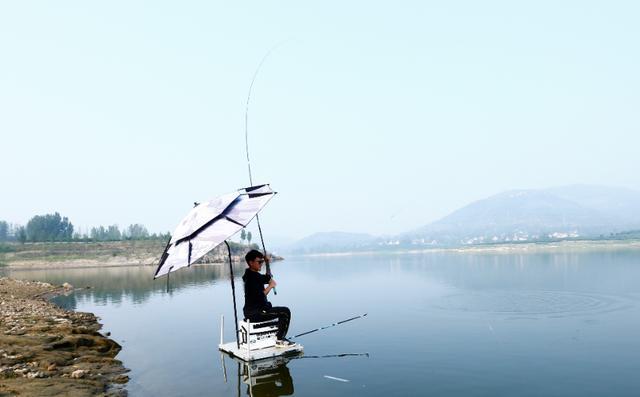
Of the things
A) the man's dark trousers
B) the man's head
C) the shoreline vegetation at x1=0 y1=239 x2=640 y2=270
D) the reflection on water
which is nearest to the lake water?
the reflection on water

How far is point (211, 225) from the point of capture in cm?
1485

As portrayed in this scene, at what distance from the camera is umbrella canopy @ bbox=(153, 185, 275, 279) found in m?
14.1

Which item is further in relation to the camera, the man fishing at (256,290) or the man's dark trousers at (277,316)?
the man's dark trousers at (277,316)

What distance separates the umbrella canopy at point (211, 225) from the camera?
1412 centimetres

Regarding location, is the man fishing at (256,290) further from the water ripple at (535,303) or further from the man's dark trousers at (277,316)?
the water ripple at (535,303)

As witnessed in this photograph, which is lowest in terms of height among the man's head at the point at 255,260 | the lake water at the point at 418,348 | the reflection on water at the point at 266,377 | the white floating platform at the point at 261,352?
the lake water at the point at 418,348

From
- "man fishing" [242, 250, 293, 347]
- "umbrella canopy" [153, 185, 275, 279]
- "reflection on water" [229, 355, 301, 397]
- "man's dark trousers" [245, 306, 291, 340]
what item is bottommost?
"reflection on water" [229, 355, 301, 397]

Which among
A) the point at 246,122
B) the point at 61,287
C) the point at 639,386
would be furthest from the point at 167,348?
the point at 61,287

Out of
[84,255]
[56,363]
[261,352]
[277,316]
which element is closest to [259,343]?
[261,352]

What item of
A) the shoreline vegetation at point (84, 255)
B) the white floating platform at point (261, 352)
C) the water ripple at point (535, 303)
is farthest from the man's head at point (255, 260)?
the shoreline vegetation at point (84, 255)

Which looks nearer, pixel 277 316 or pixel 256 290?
pixel 256 290

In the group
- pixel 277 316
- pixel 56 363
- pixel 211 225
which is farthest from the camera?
pixel 277 316

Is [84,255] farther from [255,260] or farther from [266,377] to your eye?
[266,377]

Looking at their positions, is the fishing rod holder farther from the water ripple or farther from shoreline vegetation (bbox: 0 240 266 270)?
shoreline vegetation (bbox: 0 240 266 270)
